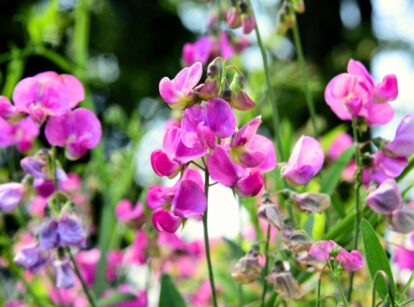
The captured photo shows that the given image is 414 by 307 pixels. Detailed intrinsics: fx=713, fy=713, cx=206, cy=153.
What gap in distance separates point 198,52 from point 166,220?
1.90 feet

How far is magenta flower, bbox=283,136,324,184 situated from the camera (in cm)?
71

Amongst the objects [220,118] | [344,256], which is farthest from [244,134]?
[344,256]

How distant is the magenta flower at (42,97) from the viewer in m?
0.78

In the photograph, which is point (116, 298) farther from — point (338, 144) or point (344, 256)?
point (338, 144)

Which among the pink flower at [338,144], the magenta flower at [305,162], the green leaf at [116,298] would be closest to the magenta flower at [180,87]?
the magenta flower at [305,162]

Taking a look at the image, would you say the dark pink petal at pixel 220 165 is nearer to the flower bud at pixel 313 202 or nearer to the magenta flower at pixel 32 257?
the flower bud at pixel 313 202

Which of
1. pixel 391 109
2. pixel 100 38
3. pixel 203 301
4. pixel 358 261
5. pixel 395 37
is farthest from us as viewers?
pixel 100 38

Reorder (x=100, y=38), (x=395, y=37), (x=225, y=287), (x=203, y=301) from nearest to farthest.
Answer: (x=225, y=287) < (x=203, y=301) < (x=395, y=37) < (x=100, y=38)

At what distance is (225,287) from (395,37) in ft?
19.4

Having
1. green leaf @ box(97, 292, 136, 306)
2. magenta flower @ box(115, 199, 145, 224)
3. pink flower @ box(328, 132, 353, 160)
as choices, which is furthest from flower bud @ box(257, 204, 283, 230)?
pink flower @ box(328, 132, 353, 160)

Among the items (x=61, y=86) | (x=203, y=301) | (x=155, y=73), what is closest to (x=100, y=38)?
(x=155, y=73)

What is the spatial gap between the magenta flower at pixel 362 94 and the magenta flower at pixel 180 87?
177mm

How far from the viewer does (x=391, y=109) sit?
778 millimetres

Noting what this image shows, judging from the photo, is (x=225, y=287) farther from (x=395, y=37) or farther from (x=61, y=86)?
(x=395, y=37)
